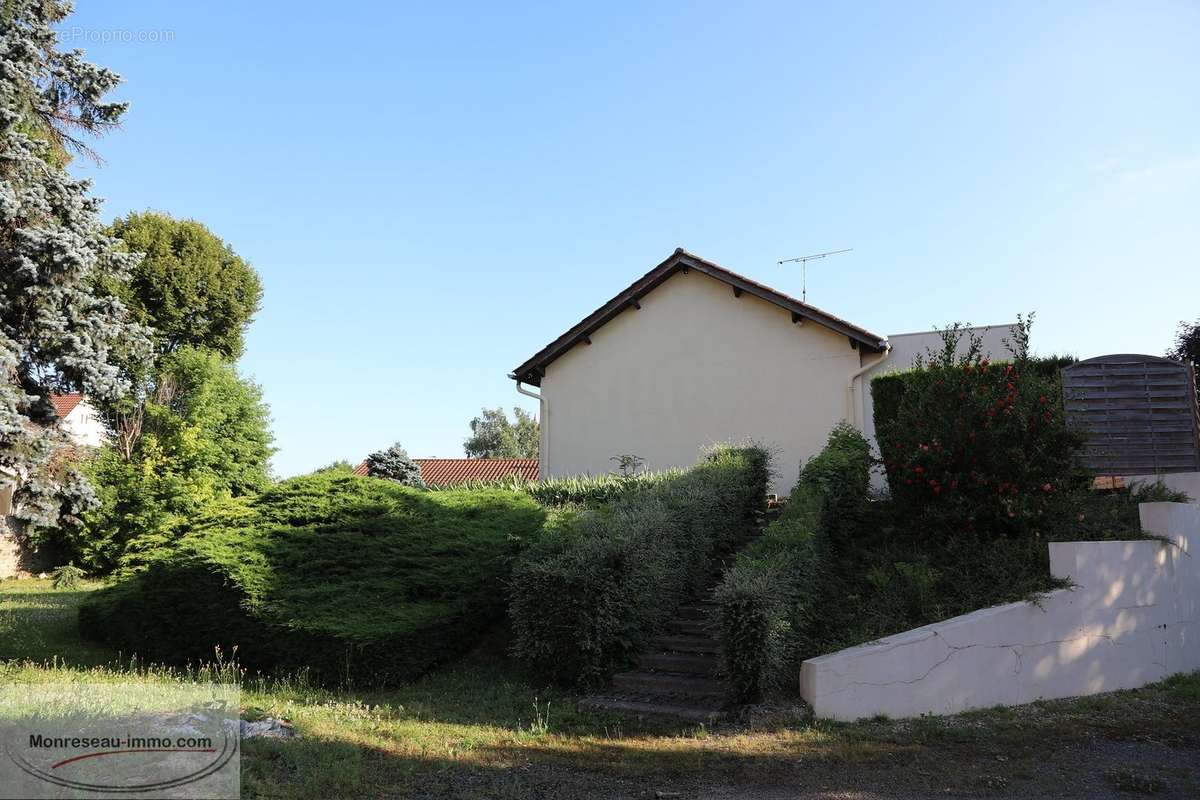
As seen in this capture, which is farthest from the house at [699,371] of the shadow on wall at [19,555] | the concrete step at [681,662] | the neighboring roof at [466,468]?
the shadow on wall at [19,555]

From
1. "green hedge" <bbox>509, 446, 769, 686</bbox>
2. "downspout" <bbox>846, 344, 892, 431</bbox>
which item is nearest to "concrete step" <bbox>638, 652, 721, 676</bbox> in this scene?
"green hedge" <bbox>509, 446, 769, 686</bbox>

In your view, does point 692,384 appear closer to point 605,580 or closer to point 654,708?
point 605,580

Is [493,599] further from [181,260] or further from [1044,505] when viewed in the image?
[181,260]

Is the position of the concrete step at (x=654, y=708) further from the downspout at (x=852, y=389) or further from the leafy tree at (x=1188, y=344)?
the leafy tree at (x=1188, y=344)

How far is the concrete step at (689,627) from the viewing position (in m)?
9.01

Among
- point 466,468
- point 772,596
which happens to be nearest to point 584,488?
point 772,596

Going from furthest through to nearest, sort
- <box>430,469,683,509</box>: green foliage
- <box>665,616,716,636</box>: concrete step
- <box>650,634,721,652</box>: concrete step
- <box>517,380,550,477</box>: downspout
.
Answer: <box>517,380,550,477</box>: downspout, <box>430,469,683,509</box>: green foliage, <box>665,616,716,636</box>: concrete step, <box>650,634,721,652</box>: concrete step

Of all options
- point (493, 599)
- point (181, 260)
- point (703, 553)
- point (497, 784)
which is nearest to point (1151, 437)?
point (703, 553)

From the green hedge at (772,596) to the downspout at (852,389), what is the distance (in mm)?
6191

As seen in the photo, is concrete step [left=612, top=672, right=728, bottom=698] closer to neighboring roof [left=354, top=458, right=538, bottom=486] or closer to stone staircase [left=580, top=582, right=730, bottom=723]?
stone staircase [left=580, top=582, right=730, bottom=723]

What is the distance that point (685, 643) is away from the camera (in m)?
8.86

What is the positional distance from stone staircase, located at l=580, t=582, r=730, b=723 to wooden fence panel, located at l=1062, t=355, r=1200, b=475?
20.5 ft

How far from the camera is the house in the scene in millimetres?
17078

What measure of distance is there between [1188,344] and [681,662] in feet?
88.9
